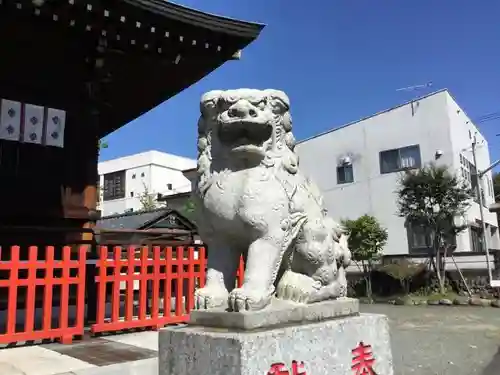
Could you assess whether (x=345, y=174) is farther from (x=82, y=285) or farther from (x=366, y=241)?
(x=82, y=285)

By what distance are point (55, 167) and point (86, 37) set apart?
2.13 metres

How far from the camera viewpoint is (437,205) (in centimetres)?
1450

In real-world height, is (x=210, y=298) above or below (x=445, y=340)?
above

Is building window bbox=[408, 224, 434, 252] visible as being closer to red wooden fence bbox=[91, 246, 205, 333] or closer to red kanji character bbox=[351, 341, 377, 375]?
red wooden fence bbox=[91, 246, 205, 333]

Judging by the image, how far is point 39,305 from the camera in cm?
722

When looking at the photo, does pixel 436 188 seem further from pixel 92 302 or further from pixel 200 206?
pixel 200 206

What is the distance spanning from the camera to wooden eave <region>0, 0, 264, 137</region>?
254 inches

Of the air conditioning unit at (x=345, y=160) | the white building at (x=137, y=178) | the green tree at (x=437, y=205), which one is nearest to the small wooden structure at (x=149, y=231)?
the green tree at (x=437, y=205)

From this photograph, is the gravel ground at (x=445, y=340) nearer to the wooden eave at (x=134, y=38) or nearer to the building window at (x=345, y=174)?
the wooden eave at (x=134, y=38)

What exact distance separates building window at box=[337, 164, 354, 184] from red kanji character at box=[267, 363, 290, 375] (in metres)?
16.5

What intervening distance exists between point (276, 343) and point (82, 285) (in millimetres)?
4289

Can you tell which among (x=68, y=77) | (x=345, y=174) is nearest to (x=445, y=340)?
(x=68, y=77)

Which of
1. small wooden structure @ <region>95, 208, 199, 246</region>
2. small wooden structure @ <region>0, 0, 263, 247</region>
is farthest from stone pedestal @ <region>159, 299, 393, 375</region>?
small wooden structure @ <region>95, 208, 199, 246</region>

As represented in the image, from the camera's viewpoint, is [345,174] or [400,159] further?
[345,174]
